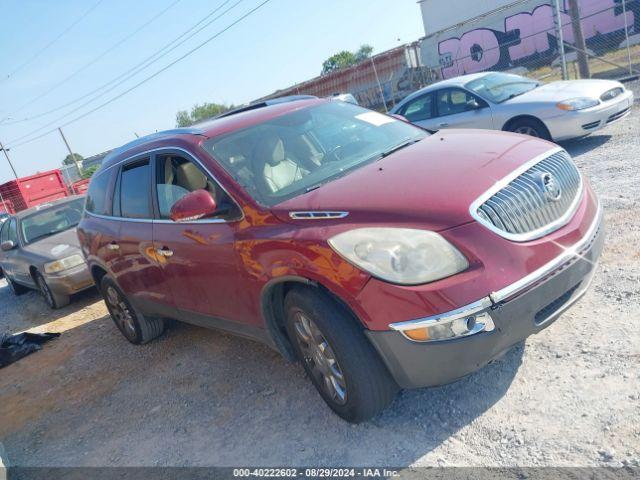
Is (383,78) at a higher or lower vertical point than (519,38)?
higher

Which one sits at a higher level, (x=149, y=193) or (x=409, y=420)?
(x=149, y=193)

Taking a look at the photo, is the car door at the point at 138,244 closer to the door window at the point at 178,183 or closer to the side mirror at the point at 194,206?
the door window at the point at 178,183

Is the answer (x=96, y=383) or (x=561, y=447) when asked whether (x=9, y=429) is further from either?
(x=561, y=447)

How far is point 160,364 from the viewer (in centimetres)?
482

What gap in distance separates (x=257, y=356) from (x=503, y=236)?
2.43 metres

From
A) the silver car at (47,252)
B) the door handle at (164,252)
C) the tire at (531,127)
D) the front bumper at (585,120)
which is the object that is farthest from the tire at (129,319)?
the front bumper at (585,120)

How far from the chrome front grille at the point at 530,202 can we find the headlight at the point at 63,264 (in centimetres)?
665

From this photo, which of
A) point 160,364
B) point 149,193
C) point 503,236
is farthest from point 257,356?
point 503,236

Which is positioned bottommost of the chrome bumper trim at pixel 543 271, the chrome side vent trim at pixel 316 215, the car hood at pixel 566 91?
the car hood at pixel 566 91

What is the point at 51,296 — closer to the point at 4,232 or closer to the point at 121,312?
the point at 4,232

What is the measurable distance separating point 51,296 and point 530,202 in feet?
24.1

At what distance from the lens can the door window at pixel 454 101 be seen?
342 inches

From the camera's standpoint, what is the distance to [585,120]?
296 inches

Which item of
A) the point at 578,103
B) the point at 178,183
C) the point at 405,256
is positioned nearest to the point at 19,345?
the point at 178,183
